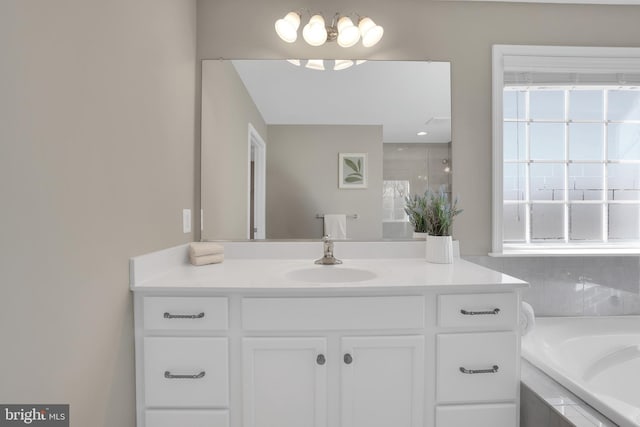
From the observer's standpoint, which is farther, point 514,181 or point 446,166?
point 514,181

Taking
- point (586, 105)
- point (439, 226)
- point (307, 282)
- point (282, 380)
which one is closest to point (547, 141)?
point (586, 105)

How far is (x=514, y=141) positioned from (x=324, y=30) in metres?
1.29

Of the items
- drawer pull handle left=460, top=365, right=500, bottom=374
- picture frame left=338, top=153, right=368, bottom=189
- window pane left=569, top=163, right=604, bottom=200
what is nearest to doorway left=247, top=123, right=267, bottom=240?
picture frame left=338, top=153, right=368, bottom=189


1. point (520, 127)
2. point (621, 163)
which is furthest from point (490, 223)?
point (621, 163)

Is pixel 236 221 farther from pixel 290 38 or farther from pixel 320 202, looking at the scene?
pixel 290 38

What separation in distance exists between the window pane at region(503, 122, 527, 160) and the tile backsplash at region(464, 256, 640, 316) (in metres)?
0.62

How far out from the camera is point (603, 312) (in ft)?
6.47

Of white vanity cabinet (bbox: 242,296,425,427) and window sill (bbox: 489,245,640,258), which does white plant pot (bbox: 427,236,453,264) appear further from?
white vanity cabinet (bbox: 242,296,425,427)

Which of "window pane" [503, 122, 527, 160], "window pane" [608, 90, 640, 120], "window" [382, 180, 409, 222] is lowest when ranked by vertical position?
"window" [382, 180, 409, 222]

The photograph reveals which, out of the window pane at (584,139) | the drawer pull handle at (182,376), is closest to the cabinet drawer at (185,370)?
the drawer pull handle at (182,376)

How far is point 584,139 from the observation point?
2090mm

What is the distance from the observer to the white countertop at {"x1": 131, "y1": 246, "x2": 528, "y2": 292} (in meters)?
1.26

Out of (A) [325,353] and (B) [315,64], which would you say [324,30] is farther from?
(A) [325,353]

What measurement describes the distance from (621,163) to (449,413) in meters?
1.91
